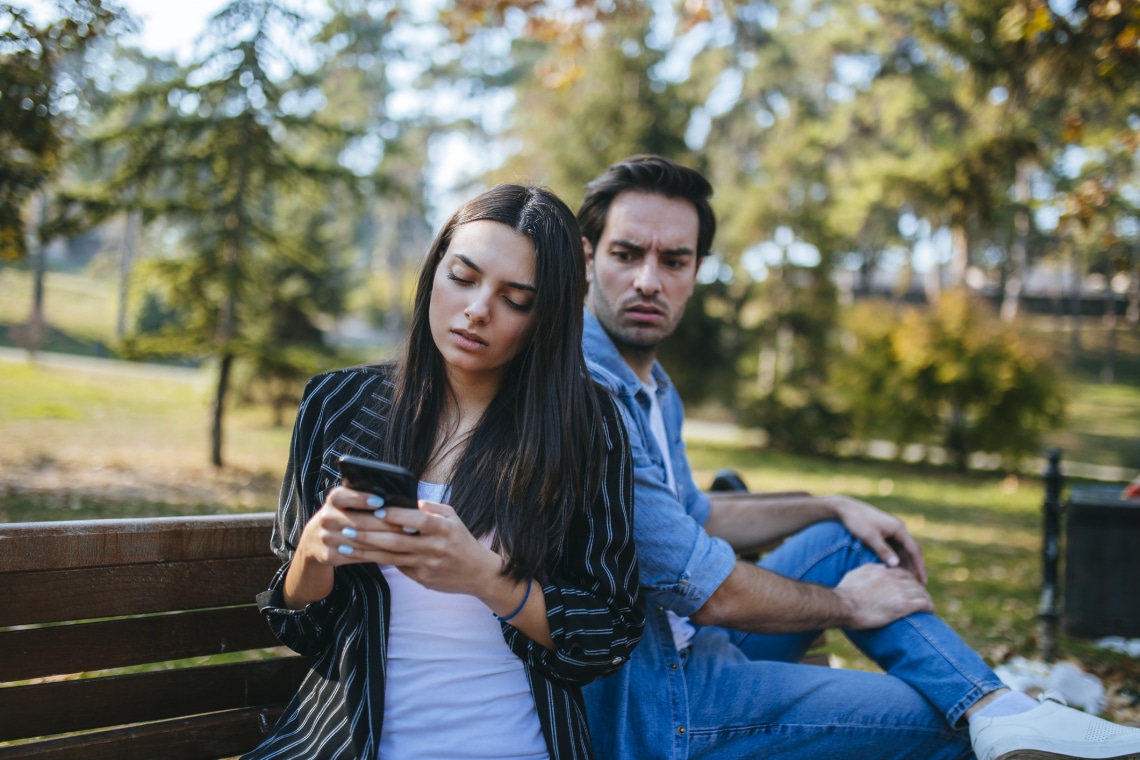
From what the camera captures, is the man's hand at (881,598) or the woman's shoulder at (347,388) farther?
the man's hand at (881,598)

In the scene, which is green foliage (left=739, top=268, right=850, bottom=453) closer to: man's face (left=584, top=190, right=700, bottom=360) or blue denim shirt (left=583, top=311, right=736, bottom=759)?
man's face (left=584, top=190, right=700, bottom=360)

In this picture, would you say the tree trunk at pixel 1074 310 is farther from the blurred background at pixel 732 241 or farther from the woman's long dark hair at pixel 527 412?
the woman's long dark hair at pixel 527 412

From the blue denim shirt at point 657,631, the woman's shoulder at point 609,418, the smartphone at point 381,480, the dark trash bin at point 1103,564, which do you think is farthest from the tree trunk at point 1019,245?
the smartphone at point 381,480

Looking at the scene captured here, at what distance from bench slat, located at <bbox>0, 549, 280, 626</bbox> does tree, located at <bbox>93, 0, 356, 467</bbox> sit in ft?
25.1

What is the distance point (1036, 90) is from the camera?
297 inches

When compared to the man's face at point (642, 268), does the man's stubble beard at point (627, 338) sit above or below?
below

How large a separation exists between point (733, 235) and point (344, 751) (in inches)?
816

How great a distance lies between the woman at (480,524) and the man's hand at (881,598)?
86 cm

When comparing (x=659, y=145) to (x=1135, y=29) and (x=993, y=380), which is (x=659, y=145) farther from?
(x=1135, y=29)

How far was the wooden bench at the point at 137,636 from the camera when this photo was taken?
75.2 inches

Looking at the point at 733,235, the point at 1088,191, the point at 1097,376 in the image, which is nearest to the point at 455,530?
the point at 1088,191

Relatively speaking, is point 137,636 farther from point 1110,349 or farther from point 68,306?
point 68,306

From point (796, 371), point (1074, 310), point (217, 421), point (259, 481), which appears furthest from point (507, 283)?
point (1074, 310)

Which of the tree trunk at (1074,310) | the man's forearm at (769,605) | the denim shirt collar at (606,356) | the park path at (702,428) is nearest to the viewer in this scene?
the man's forearm at (769,605)
